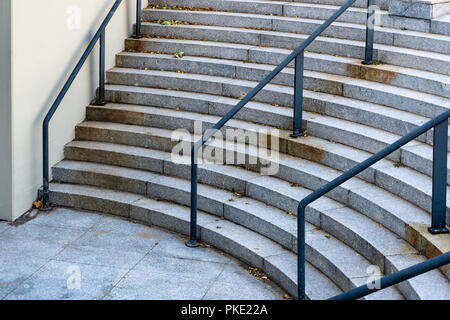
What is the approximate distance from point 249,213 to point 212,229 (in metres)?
0.39

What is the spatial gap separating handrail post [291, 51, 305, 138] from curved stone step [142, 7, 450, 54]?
1258 millimetres

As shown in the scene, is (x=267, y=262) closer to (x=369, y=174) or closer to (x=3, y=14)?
(x=369, y=174)

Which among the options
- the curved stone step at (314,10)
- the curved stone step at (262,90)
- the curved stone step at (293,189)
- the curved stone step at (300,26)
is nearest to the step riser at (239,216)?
the curved stone step at (293,189)

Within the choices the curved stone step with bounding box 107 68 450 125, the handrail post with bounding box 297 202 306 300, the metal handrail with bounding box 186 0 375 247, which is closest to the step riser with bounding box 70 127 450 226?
the metal handrail with bounding box 186 0 375 247

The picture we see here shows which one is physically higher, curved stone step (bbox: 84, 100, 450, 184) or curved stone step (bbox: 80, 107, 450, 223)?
curved stone step (bbox: 84, 100, 450, 184)

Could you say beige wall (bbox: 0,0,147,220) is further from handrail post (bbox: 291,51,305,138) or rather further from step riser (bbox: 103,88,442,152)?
handrail post (bbox: 291,51,305,138)

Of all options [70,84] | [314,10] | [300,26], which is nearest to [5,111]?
[70,84]

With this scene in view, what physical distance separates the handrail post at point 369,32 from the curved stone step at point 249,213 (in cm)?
203

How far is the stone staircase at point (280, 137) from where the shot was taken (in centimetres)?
695

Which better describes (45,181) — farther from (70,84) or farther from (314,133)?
(314,133)

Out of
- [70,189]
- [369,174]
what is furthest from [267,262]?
[70,189]

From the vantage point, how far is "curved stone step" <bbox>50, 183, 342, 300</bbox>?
6.98 meters

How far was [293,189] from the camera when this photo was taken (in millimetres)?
7953

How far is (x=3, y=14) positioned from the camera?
27.1 ft
